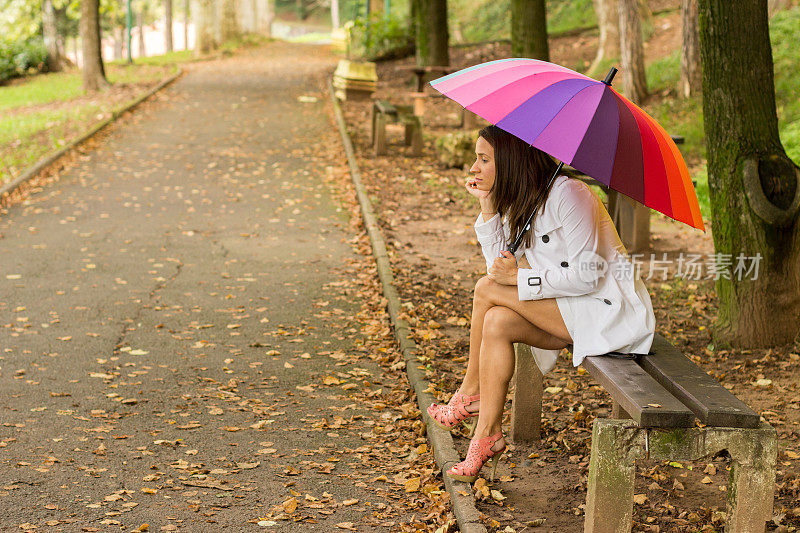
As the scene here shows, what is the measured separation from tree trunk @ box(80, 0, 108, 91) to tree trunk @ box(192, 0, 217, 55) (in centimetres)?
1047

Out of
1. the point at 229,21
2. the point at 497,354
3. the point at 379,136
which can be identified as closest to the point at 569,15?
the point at 379,136

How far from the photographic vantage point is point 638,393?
3359 millimetres

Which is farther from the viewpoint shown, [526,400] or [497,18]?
[497,18]

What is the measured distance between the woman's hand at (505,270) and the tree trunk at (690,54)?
1109 cm

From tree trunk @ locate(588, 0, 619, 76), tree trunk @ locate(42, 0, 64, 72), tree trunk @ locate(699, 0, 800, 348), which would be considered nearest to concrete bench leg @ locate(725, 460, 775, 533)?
tree trunk @ locate(699, 0, 800, 348)

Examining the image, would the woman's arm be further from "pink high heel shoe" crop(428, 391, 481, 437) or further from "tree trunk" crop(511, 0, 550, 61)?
"tree trunk" crop(511, 0, 550, 61)

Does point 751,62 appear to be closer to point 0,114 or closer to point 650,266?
point 650,266

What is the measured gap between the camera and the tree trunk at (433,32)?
730 inches

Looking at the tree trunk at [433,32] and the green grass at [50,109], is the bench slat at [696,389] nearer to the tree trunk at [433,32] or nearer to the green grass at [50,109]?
the green grass at [50,109]

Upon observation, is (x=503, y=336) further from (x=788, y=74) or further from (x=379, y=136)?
(x=788, y=74)

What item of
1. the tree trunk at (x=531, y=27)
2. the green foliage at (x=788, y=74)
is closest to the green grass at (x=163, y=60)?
the tree trunk at (x=531, y=27)

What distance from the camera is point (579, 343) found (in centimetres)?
391

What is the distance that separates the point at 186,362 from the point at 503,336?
9.64 ft

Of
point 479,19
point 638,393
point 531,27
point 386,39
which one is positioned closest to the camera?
point 638,393
